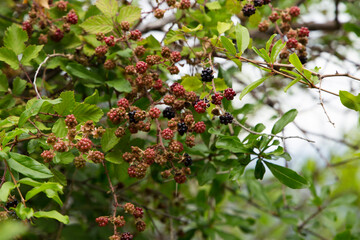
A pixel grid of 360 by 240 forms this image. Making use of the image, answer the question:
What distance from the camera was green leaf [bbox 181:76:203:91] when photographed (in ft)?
3.95

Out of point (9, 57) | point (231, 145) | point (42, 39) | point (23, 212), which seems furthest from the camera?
point (42, 39)

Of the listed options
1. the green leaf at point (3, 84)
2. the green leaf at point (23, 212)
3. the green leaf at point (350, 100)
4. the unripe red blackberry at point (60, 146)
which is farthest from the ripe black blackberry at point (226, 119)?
the green leaf at point (3, 84)

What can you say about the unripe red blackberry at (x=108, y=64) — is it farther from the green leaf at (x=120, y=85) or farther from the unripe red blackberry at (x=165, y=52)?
the unripe red blackberry at (x=165, y=52)

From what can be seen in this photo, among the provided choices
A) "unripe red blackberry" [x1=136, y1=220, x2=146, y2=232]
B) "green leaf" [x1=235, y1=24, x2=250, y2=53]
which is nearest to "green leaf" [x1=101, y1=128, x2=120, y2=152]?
"unripe red blackberry" [x1=136, y1=220, x2=146, y2=232]

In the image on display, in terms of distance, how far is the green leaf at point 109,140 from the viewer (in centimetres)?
113

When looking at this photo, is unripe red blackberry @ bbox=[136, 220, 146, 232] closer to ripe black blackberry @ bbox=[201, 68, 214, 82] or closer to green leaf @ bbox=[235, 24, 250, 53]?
ripe black blackberry @ bbox=[201, 68, 214, 82]

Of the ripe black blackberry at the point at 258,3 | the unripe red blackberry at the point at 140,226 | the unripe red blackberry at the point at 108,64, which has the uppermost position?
the ripe black blackberry at the point at 258,3

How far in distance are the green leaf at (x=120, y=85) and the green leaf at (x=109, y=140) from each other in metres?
0.19

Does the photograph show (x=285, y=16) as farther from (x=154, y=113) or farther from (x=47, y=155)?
(x=47, y=155)

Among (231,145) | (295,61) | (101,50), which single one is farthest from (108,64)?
(295,61)

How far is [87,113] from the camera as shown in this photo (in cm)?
115

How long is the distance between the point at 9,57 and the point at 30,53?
0.07m

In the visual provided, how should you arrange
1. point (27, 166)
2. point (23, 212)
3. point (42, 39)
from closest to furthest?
point (23, 212)
point (27, 166)
point (42, 39)

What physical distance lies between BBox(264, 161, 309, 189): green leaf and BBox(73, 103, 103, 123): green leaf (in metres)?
0.59
